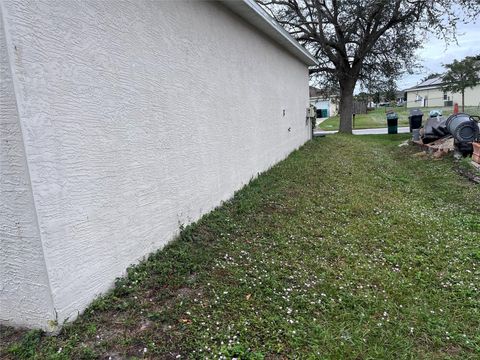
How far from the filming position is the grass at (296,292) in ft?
6.69

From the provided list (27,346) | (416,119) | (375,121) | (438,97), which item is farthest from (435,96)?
(27,346)

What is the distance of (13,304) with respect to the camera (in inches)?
82.2

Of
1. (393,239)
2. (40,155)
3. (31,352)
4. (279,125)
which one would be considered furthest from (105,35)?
(279,125)

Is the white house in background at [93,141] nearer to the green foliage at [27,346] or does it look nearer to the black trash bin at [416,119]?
the green foliage at [27,346]

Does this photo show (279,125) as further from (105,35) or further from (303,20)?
(303,20)

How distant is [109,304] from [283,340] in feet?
4.15

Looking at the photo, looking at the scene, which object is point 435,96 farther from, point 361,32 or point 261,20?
point 261,20

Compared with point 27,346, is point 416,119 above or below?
above

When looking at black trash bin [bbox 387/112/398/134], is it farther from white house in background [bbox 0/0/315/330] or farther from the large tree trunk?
white house in background [bbox 0/0/315/330]

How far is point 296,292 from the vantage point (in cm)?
263

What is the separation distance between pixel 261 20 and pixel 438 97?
162 feet

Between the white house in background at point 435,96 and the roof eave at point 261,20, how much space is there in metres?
36.9

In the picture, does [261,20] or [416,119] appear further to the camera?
[416,119]

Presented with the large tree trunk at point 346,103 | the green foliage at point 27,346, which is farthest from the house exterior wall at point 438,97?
the green foliage at point 27,346
